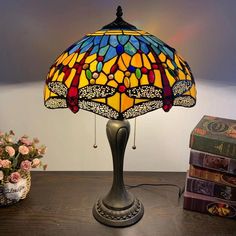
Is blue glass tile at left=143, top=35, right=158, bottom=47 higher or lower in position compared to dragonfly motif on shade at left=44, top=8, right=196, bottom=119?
higher

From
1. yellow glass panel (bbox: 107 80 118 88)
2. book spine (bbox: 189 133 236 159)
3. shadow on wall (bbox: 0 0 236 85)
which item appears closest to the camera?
yellow glass panel (bbox: 107 80 118 88)

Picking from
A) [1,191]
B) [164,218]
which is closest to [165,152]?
[164,218]

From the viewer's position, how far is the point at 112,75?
54 cm

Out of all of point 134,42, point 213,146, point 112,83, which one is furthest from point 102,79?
point 213,146

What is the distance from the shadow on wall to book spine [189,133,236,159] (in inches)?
13.2

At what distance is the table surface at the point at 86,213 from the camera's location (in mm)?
736

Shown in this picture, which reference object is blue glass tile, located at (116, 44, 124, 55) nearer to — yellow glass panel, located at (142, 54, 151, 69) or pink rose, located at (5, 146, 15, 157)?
yellow glass panel, located at (142, 54, 151, 69)

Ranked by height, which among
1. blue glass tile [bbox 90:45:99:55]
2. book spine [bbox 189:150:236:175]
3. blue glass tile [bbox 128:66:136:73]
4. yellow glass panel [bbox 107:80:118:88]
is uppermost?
blue glass tile [bbox 90:45:99:55]

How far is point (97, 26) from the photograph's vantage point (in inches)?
36.4

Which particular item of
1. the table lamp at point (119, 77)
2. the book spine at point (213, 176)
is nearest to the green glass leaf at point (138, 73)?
the table lamp at point (119, 77)

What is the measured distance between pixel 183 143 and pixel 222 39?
0.41 metres

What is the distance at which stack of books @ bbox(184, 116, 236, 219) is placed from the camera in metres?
0.73

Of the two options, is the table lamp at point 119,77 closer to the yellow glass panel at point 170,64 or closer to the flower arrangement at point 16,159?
the yellow glass panel at point 170,64

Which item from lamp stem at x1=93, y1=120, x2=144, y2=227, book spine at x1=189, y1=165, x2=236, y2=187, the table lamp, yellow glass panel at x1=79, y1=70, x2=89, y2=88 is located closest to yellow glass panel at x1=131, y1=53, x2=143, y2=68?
the table lamp
